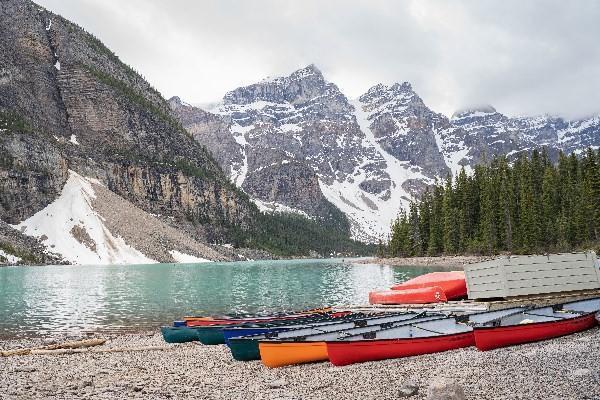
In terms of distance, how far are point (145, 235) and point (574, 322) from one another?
609 feet

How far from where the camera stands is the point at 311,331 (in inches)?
813

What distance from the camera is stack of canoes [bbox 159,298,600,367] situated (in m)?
17.8

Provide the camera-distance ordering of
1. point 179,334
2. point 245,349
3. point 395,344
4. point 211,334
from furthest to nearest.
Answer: point 179,334, point 211,334, point 245,349, point 395,344

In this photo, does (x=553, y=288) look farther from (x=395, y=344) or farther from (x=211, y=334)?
(x=211, y=334)

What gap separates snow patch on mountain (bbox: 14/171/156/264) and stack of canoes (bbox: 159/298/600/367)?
520 feet

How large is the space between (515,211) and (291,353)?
292ft

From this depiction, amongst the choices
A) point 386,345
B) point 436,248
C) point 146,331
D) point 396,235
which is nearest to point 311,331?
point 386,345

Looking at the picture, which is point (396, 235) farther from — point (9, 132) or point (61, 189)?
point (9, 132)

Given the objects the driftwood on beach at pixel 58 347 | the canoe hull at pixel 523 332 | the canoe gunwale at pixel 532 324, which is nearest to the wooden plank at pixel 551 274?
the canoe gunwale at pixel 532 324

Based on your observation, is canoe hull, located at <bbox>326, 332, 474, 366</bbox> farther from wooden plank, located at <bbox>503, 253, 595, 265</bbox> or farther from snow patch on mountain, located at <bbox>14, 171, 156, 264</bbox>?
snow patch on mountain, located at <bbox>14, 171, 156, 264</bbox>

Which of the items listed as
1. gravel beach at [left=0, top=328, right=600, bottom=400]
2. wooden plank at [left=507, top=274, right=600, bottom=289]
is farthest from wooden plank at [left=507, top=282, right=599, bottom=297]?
gravel beach at [left=0, top=328, right=600, bottom=400]

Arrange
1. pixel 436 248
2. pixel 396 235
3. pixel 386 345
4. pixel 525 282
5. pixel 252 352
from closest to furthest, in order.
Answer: pixel 386 345 → pixel 252 352 → pixel 525 282 → pixel 436 248 → pixel 396 235

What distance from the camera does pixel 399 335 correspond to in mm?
19562

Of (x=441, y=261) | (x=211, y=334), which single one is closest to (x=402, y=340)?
(x=211, y=334)
